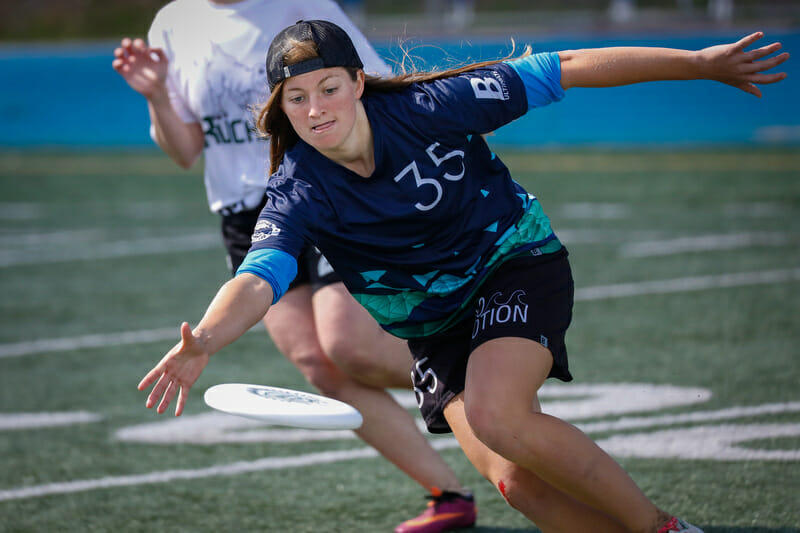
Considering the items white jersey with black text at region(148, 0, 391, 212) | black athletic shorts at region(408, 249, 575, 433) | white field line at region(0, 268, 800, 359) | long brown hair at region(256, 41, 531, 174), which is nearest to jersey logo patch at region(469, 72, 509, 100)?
long brown hair at region(256, 41, 531, 174)

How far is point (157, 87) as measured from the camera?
440cm

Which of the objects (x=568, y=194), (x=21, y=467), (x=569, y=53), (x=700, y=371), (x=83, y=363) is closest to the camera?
(x=569, y=53)

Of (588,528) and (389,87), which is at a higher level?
(389,87)

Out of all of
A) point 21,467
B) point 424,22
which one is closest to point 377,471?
point 21,467

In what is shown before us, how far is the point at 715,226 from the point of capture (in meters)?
10.1

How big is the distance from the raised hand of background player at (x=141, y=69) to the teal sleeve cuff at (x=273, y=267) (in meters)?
1.56

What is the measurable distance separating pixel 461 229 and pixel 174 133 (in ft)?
5.34

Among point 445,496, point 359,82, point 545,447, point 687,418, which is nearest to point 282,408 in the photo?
point 545,447

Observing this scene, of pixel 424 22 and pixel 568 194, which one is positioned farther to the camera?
pixel 424 22

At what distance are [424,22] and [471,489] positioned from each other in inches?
679

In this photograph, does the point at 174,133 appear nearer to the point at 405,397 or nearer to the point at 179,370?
the point at 179,370

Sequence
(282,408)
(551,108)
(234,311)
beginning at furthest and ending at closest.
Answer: (551,108) < (234,311) < (282,408)

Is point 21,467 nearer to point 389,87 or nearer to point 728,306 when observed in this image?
point 389,87

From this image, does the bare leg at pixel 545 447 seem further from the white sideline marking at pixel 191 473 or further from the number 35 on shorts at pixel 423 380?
the white sideline marking at pixel 191 473
